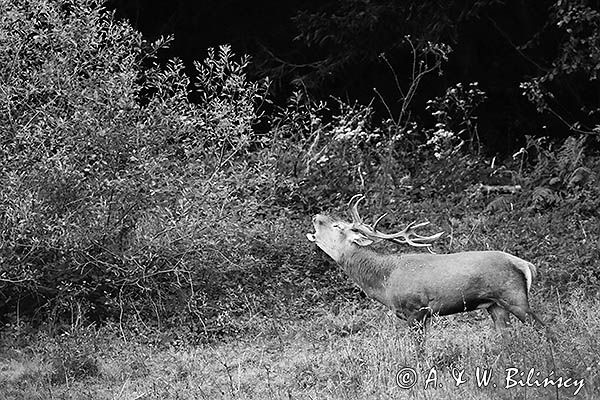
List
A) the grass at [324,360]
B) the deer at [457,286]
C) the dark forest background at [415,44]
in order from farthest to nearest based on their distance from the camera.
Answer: the dark forest background at [415,44] < the deer at [457,286] < the grass at [324,360]

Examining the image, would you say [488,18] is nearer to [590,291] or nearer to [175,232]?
[590,291]

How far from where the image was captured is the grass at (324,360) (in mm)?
7531

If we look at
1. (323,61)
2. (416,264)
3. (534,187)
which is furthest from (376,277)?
(323,61)

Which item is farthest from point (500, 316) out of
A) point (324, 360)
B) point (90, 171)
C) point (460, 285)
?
point (90, 171)

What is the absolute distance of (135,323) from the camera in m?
10.4

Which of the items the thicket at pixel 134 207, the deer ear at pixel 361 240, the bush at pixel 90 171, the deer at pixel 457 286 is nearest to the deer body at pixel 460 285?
the deer at pixel 457 286

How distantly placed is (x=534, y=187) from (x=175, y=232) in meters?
5.16

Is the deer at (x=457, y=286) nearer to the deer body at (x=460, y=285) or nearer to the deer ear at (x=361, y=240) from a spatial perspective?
the deer body at (x=460, y=285)

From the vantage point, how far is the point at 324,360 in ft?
29.2

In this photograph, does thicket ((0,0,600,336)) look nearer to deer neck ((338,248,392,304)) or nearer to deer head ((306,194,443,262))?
deer head ((306,194,443,262))

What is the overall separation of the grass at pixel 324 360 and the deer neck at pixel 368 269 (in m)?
0.33
